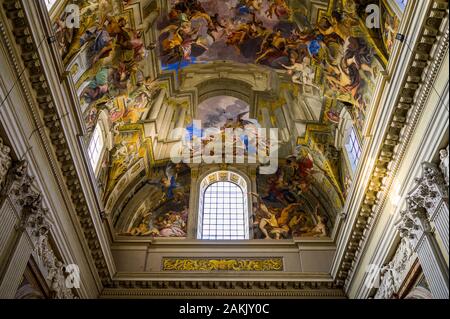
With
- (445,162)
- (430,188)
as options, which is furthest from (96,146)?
(445,162)

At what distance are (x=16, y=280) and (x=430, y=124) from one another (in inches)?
340

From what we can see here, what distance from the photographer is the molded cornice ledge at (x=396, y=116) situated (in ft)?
28.8

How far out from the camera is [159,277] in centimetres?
1442

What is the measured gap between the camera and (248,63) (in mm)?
16469

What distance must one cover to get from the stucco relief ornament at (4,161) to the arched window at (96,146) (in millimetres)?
4756

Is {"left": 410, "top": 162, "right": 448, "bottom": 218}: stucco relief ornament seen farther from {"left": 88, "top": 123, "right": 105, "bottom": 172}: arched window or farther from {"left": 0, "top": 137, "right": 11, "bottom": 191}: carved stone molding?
{"left": 88, "top": 123, "right": 105, "bottom": 172}: arched window

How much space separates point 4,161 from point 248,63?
956 cm

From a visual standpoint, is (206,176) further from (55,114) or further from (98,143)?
(55,114)

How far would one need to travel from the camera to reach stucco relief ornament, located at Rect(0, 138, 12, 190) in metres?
8.92

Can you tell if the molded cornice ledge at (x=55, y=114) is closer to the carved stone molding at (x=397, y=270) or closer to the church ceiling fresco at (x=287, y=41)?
the church ceiling fresco at (x=287, y=41)

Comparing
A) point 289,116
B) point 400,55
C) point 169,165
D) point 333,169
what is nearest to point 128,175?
point 169,165

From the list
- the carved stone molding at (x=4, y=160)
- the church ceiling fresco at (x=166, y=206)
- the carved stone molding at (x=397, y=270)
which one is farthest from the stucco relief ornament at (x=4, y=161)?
the carved stone molding at (x=397, y=270)

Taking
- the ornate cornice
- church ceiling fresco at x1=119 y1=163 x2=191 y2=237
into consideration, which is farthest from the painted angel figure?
the ornate cornice

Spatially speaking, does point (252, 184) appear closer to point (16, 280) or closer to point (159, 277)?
point (159, 277)
